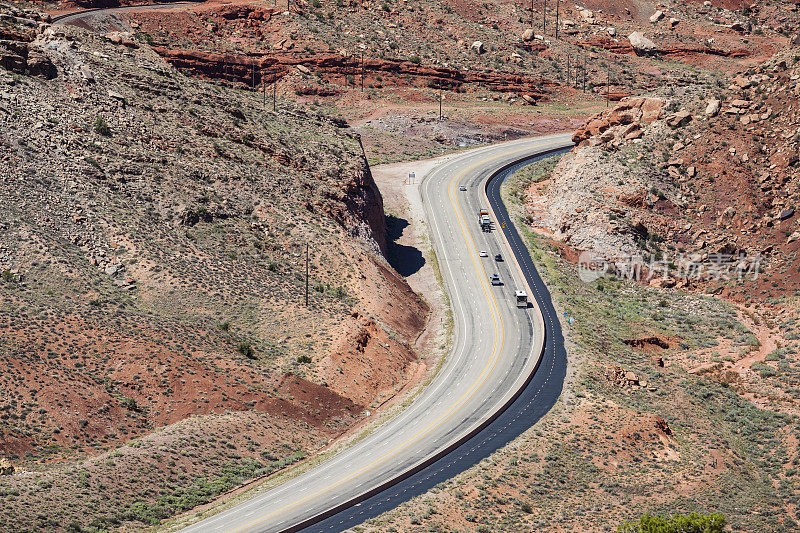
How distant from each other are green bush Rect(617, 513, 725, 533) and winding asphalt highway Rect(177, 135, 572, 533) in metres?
12.0

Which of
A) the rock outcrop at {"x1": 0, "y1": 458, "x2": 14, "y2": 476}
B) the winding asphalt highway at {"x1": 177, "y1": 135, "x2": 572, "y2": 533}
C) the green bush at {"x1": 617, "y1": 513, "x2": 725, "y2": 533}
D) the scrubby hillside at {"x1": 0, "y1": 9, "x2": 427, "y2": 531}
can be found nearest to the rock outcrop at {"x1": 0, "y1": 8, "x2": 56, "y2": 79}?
the scrubby hillside at {"x1": 0, "y1": 9, "x2": 427, "y2": 531}

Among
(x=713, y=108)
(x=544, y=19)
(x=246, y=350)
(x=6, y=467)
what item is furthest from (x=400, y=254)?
(x=544, y=19)

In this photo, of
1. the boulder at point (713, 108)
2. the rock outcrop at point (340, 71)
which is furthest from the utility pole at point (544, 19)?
the boulder at point (713, 108)

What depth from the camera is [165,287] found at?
67.4 meters

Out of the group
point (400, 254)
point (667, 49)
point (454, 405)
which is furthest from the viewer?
point (667, 49)

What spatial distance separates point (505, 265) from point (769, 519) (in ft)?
139

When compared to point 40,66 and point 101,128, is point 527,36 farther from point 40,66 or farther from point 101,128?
point 40,66

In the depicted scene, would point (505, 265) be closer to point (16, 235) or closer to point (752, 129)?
point (752, 129)

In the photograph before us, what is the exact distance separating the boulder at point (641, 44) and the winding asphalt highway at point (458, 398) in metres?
65.4

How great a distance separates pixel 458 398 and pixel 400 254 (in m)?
29.9

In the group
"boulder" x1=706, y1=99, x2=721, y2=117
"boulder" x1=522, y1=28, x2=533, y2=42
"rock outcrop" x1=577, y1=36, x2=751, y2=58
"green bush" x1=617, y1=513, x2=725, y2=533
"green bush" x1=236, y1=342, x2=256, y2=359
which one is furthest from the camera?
"rock outcrop" x1=577, y1=36, x2=751, y2=58

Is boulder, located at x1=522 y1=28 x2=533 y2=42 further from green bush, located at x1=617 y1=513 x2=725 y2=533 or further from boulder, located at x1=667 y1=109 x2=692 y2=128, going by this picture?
green bush, located at x1=617 y1=513 x2=725 y2=533

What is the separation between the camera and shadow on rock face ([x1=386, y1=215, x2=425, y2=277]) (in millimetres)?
91938

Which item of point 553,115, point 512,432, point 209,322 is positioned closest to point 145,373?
point 209,322
